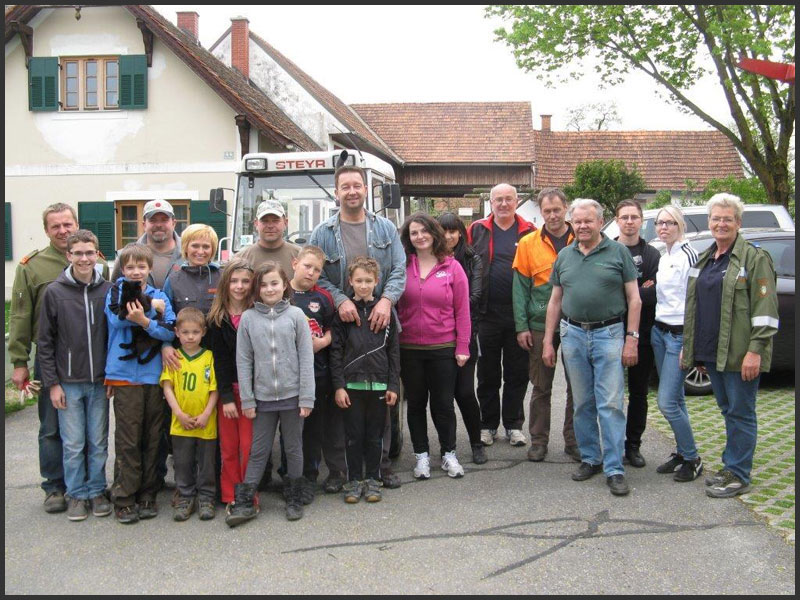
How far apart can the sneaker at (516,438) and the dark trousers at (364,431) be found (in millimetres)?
1621

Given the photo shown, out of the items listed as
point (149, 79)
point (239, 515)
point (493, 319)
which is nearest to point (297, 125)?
point (149, 79)

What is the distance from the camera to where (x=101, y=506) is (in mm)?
4977

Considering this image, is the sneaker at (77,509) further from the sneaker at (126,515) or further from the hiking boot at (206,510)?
the hiking boot at (206,510)

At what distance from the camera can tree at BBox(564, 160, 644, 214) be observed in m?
25.5

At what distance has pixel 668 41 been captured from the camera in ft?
59.0

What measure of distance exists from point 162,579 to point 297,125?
22.5m

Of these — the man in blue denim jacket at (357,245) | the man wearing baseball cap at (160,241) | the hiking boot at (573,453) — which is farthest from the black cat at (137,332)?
the hiking boot at (573,453)

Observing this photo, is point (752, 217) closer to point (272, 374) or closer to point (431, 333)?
point (431, 333)

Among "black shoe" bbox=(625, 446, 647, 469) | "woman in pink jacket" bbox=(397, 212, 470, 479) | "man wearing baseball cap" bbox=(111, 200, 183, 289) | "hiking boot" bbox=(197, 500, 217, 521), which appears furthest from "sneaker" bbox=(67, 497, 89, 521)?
"black shoe" bbox=(625, 446, 647, 469)

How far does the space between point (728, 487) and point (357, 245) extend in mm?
3051

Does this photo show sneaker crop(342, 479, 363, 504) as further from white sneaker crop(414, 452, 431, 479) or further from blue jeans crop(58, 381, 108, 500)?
blue jeans crop(58, 381, 108, 500)

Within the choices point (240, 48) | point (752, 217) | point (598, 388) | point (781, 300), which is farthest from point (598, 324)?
point (240, 48)

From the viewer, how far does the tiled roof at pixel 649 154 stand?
32562 mm

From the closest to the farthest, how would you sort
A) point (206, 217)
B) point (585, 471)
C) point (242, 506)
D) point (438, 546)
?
point (438, 546) < point (242, 506) < point (585, 471) < point (206, 217)
